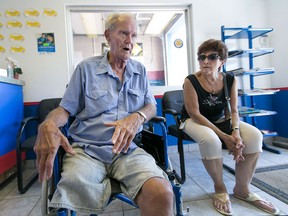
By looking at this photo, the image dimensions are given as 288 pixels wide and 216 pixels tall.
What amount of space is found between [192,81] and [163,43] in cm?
163

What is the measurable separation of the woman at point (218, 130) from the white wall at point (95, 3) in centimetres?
124

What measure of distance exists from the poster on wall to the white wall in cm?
5

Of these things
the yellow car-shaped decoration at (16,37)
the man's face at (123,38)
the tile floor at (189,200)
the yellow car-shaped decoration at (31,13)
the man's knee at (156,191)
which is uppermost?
the yellow car-shaped decoration at (31,13)

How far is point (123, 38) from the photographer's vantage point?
114cm

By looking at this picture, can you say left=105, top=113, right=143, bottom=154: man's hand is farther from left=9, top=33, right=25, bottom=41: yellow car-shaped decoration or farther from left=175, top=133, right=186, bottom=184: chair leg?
left=9, top=33, right=25, bottom=41: yellow car-shaped decoration

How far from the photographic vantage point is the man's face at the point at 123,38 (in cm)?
113

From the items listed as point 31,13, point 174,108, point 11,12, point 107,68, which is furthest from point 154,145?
point 11,12

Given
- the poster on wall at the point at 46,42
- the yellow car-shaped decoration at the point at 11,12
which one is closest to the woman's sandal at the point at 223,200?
the poster on wall at the point at 46,42

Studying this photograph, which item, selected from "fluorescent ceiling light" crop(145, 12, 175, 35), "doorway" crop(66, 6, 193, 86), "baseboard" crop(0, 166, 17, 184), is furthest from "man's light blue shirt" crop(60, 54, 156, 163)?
"fluorescent ceiling light" crop(145, 12, 175, 35)

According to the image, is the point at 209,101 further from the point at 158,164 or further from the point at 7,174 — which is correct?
the point at 7,174

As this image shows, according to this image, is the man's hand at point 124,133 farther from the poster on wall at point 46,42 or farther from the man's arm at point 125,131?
the poster on wall at point 46,42

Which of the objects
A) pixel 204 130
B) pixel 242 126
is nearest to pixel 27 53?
pixel 204 130

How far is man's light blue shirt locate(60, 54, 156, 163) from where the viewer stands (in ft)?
3.41

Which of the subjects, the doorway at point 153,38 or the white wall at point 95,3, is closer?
the white wall at point 95,3
